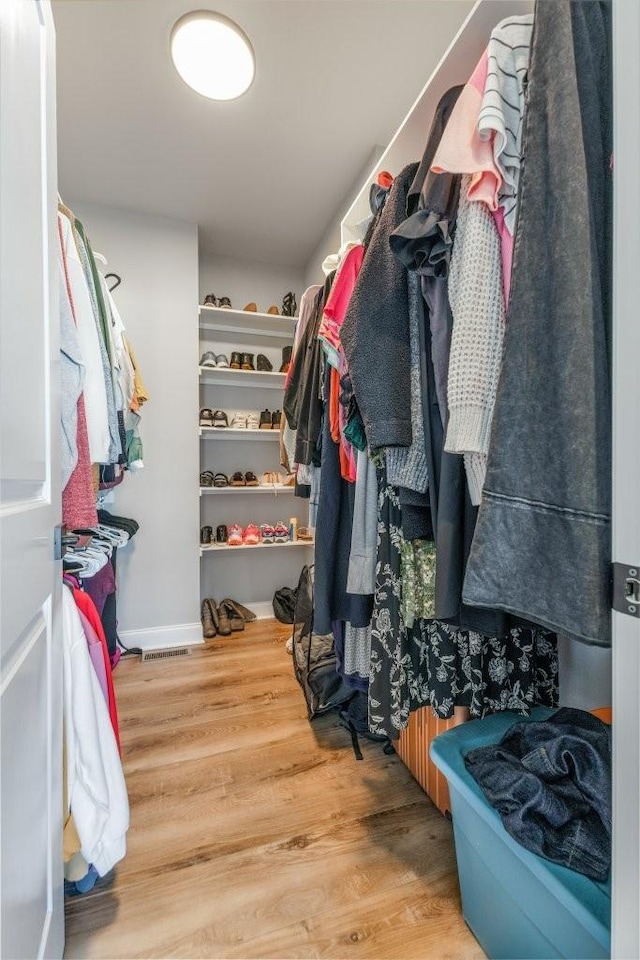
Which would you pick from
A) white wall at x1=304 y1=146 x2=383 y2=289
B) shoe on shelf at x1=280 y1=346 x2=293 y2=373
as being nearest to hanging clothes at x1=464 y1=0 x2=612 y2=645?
white wall at x1=304 y1=146 x2=383 y2=289

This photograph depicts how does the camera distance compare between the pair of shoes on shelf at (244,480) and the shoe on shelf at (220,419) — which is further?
the pair of shoes on shelf at (244,480)

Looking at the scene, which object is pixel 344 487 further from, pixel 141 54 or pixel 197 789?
pixel 141 54

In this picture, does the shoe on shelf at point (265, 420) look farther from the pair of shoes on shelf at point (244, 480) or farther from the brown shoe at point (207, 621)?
the brown shoe at point (207, 621)

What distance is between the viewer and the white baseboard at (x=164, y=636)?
8.07 feet

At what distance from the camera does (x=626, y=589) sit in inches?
16.7

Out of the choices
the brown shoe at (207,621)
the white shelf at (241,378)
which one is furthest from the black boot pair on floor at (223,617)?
the white shelf at (241,378)

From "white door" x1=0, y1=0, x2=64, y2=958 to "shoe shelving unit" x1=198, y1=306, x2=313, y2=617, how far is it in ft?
6.59

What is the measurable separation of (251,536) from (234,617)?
58cm

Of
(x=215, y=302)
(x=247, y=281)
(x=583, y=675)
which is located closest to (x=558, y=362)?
(x=583, y=675)

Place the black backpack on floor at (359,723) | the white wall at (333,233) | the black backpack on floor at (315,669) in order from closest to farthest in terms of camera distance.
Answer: the black backpack on floor at (359,723) < the black backpack on floor at (315,669) < the white wall at (333,233)

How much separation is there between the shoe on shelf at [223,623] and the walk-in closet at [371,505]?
1.91 ft

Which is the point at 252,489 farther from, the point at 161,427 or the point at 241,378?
the point at 241,378

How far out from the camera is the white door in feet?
1.80

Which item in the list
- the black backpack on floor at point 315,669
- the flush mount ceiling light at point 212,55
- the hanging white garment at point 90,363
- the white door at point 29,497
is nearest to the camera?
the white door at point 29,497
